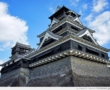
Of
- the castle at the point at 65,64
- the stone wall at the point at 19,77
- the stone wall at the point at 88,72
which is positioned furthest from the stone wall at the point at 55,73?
the stone wall at the point at 19,77

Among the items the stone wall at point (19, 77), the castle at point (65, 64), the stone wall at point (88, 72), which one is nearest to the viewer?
the stone wall at point (88, 72)

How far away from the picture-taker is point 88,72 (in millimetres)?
13492

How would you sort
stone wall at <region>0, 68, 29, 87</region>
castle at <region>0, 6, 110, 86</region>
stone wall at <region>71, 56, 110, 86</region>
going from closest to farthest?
stone wall at <region>71, 56, 110, 86</region> → castle at <region>0, 6, 110, 86</region> → stone wall at <region>0, 68, 29, 87</region>

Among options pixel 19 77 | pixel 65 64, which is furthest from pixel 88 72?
pixel 19 77

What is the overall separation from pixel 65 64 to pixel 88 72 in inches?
109

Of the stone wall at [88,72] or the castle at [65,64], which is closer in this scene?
the stone wall at [88,72]

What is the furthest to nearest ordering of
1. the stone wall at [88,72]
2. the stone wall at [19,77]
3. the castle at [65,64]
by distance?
the stone wall at [19,77], the castle at [65,64], the stone wall at [88,72]

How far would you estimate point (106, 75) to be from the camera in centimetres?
1551

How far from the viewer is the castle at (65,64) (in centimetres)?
1238

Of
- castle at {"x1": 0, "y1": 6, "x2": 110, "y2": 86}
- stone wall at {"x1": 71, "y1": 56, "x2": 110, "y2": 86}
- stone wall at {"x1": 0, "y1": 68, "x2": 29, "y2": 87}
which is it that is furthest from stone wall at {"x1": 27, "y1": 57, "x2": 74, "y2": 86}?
stone wall at {"x1": 0, "y1": 68, "x2": 29, "y2": 87}

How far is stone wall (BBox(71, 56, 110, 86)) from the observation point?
11.6 m

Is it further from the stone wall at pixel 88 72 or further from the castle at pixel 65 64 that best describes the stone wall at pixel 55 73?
the stone wall at pixel 88 72

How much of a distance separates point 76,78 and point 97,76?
3858mm

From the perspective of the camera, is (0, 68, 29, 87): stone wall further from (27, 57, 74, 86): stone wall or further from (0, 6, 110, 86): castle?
(27, 57, 74, 86): stone wall
